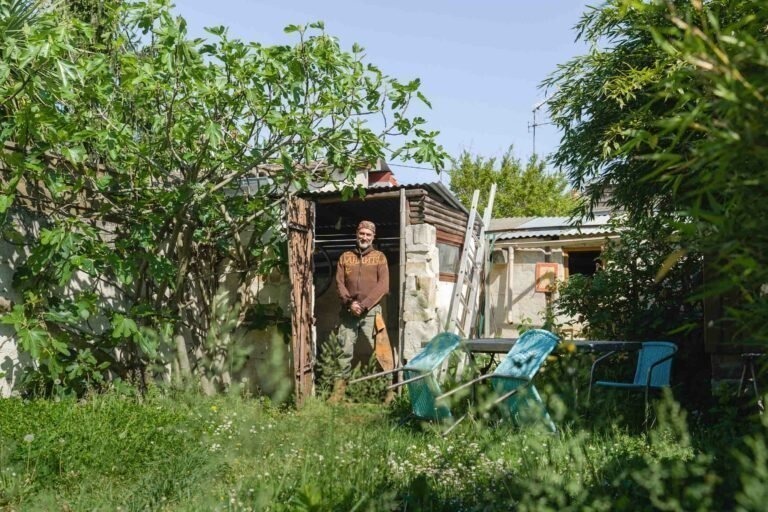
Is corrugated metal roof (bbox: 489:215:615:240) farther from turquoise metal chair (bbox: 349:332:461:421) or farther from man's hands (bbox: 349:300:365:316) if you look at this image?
turquoise metal chair (bbox: 349:332:461:421)

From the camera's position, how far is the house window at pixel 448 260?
1013cm

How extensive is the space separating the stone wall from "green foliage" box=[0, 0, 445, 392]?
1.34 meters

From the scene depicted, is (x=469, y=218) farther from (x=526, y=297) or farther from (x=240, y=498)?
(x=240, y=498)

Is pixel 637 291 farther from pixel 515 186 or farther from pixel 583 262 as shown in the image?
pixel 515 186

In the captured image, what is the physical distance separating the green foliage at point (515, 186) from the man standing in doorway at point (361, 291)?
17.4 meters

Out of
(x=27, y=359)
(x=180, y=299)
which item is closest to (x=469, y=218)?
(x=180, y=299)

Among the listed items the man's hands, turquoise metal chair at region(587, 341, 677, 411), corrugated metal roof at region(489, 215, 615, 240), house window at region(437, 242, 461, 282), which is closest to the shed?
corrugated metal roof at region(489, 215, 615, 240)

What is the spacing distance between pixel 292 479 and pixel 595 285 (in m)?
5.33

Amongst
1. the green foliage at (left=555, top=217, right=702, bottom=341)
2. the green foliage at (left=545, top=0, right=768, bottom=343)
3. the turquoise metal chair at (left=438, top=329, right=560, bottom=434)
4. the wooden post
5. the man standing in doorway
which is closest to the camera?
the green foliage at (left=545, top=0, right=768, bottom=343)

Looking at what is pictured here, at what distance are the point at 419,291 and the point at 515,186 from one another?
59.5 feet

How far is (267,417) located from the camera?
6.33 meters

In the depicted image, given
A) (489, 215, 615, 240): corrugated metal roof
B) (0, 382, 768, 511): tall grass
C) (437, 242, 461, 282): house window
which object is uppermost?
(489, 215, 615, 240): corrugated metal roof

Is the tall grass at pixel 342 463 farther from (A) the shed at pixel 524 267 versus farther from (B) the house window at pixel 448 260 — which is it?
(A) the shed at pixel 524 267

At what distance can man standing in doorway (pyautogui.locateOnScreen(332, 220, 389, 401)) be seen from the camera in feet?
27.1
